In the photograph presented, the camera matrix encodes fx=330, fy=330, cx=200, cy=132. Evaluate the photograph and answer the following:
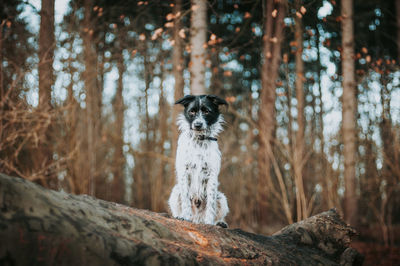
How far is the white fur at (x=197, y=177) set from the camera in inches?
202

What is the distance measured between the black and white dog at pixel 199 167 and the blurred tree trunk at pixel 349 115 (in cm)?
595

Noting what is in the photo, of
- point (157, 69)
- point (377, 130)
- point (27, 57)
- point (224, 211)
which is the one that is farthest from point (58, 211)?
point (157, 69)

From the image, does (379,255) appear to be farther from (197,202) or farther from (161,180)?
(161,180)

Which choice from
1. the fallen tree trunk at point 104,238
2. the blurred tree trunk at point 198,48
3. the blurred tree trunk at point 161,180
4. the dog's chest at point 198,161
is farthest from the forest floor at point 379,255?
the blurred tree trunk at point 161,180

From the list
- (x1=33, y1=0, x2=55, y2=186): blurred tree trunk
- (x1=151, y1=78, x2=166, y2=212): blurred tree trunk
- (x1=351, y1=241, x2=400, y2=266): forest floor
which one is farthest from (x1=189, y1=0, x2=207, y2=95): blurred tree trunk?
(x1=351, y1=241, x2=400, y2=266): forest floor

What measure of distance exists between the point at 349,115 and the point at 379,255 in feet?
13.4

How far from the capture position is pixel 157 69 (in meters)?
17.0

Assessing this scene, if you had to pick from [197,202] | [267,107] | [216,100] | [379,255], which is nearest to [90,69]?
[267,107]

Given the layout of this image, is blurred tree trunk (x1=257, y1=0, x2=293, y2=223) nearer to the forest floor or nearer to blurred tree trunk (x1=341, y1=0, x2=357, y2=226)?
blurred tree trunk (x1=341, y1=0, x2=357, y2=226)

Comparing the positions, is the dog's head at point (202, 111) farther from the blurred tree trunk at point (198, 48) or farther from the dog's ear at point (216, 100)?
the blurred tree trunk at point (198, 48)

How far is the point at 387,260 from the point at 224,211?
5852 mm

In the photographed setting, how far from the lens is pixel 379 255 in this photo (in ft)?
30.8

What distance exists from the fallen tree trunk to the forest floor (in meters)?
5.34

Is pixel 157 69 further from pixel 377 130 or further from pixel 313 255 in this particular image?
pixel 313 255
